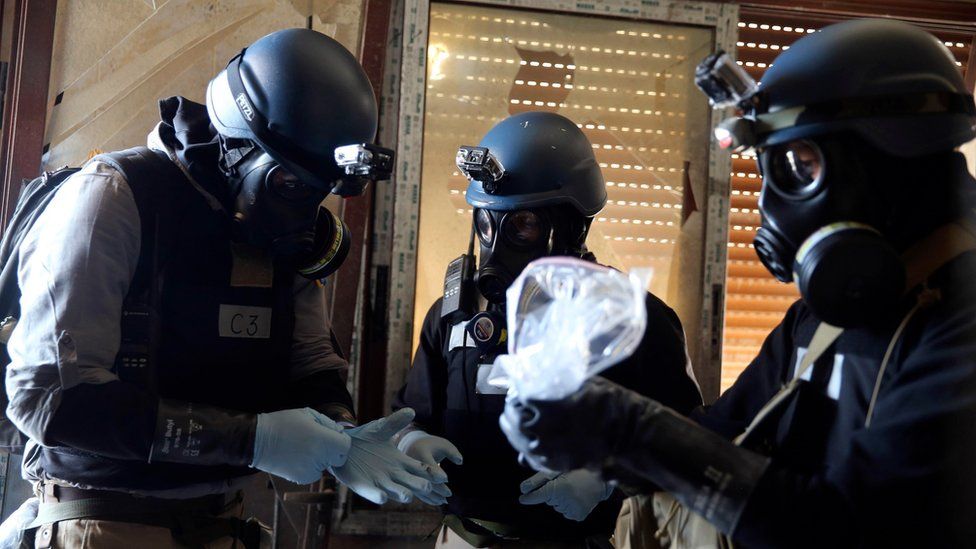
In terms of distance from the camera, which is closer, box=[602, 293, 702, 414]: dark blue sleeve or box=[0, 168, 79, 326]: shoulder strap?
box=[0, 168, 79, 326]: shoulder strap

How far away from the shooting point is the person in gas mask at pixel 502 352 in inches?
85.4

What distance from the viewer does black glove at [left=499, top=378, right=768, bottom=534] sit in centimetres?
109

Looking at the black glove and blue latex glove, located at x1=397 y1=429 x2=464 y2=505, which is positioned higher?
the black glove

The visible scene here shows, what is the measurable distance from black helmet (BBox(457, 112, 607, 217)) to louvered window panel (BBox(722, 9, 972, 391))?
129 centimetres

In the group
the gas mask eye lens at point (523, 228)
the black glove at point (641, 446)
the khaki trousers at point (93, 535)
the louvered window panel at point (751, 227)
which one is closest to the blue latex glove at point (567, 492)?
the gas mask eye lens at point (523, 228)

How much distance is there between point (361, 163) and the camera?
1.86m

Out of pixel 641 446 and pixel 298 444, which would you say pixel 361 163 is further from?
pixel 641 446

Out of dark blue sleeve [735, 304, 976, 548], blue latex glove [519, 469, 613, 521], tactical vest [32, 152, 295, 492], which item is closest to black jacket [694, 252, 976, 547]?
dark blue sleeve [735, 304, 976, 548]

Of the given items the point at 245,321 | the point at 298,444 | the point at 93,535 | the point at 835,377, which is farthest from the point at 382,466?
the point at 835,377

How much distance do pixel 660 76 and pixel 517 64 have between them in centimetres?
57

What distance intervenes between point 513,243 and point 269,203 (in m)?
0.71

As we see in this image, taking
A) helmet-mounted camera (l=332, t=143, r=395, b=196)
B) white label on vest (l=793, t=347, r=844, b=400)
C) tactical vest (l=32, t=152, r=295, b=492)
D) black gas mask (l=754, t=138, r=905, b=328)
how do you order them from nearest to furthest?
black gas mask (l=754, t=138, r=905, b=328) < white label on vest (l=793, t=347, r=844, b=400) < tactical vest (l=32, t=152, r=295, b=492) < helmet-mounted camera (l=332, t=143, r=395, b=196)

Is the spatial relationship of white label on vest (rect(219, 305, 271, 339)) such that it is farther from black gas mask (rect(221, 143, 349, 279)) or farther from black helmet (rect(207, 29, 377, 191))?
black helmet (rect(207, 29, 377, 191))

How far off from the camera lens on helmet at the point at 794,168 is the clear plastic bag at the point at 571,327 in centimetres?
31
